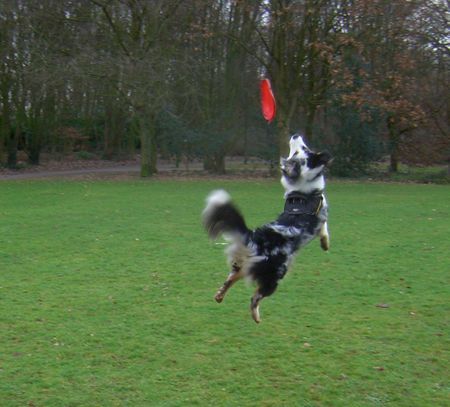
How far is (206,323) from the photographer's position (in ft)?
21.4

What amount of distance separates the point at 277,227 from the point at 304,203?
0.40 meters

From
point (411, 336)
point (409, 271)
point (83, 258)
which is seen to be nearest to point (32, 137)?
point (83, 258)

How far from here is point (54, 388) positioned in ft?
16.1

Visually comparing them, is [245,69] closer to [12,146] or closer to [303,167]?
[12,146]

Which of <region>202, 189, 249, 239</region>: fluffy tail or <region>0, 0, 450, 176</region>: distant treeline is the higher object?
<region>0, 0, 450, 176</region>: distant treeline

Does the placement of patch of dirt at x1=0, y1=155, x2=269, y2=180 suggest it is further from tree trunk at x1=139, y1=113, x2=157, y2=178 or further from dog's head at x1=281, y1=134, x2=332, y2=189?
dog's head at x1=281, y1=134, x2=332, y2=189

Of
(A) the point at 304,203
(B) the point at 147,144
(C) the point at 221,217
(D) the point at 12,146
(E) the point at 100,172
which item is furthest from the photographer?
(D) the point at 12,146

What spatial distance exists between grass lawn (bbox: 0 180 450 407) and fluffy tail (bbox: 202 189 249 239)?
4.34ft

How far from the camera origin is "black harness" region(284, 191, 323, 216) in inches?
200

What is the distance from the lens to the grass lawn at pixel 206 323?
194 inches

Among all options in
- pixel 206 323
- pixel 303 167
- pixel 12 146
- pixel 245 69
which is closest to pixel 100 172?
pixel 12 146

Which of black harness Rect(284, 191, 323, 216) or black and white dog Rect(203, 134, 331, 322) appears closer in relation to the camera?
black and white dog Rect(203, 134, 331, 322)

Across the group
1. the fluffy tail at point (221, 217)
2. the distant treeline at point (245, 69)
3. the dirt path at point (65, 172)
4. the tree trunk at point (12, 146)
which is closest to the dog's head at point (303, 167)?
the fluffy tail at point (221, 217)

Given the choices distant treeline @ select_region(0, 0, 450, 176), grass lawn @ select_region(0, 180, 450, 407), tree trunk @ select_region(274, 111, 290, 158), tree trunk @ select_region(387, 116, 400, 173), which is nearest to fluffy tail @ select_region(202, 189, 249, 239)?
grass lawn @ select_region(0, 180, 450, 407)
